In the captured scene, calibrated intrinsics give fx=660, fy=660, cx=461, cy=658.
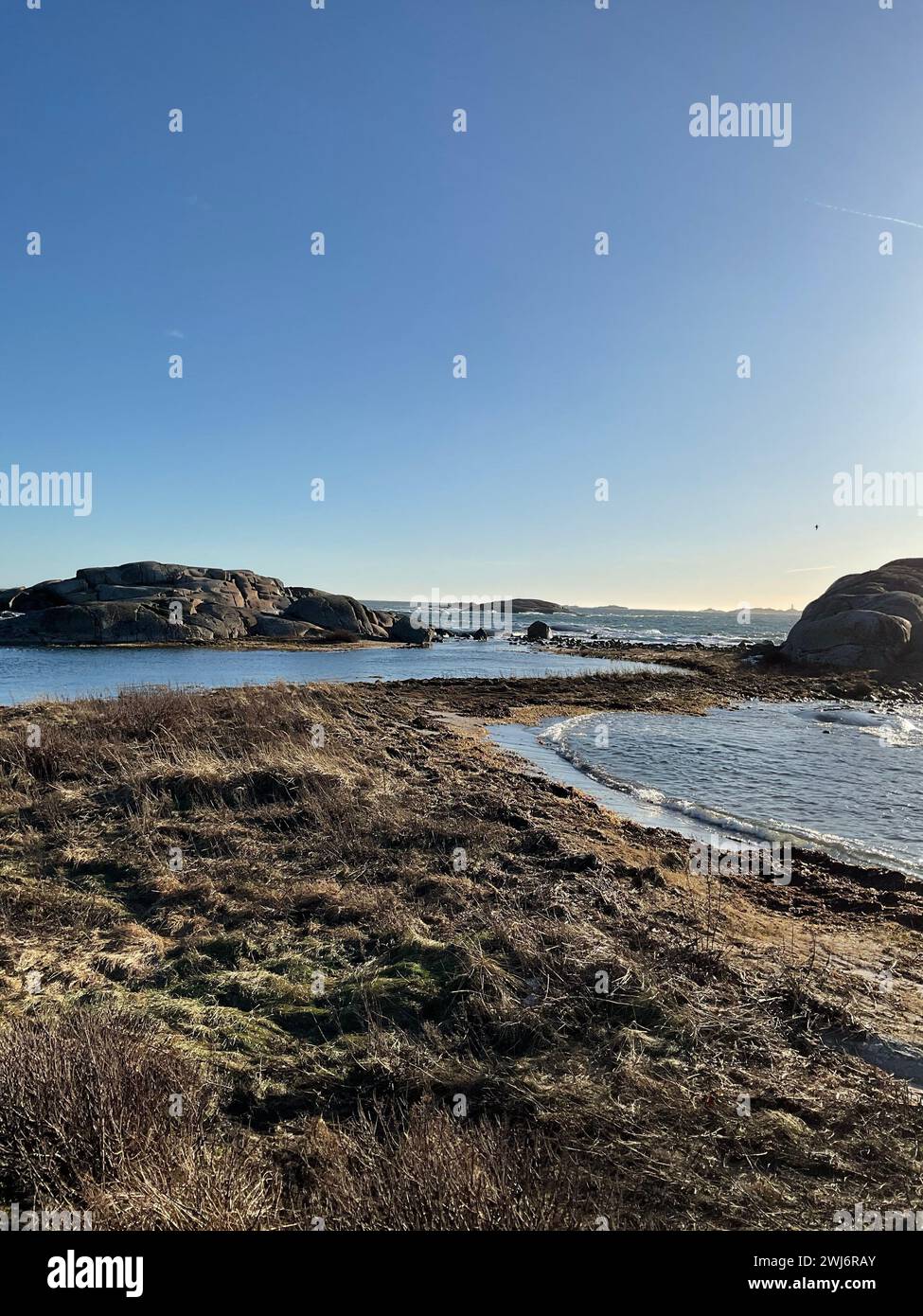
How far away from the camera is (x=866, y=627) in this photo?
44375 mm

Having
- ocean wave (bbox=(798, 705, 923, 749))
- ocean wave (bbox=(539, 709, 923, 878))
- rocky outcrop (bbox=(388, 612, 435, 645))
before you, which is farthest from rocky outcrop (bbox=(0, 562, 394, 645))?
ocean wave (bbox=(539, 709, 923, 878))

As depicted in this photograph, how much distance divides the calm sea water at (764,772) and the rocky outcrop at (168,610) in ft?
184

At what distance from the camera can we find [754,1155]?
348 centimetres

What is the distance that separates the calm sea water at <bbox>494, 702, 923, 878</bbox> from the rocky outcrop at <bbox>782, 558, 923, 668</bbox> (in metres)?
17.5

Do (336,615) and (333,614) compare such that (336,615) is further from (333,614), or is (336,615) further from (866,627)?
(866,627)

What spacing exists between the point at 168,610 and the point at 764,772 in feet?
221

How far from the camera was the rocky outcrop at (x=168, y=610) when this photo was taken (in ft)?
216

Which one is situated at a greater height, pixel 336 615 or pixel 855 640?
pixel 336 615

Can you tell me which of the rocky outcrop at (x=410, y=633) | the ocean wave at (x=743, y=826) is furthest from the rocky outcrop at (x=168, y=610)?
the ocean wave at (x=743, y=826)

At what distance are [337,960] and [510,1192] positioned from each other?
3362 millimetres

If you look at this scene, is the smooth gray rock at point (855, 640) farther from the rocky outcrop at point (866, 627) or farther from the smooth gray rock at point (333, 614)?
the smooth gray rock at point (333, 614)

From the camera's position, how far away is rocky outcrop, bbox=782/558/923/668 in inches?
1699

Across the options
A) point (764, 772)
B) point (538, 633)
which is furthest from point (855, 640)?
point (538, 633)
